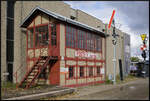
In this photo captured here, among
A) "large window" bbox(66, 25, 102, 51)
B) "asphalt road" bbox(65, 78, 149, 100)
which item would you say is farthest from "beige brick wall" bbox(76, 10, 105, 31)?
"asphalt road" bbox(65, 78, 149, 100)

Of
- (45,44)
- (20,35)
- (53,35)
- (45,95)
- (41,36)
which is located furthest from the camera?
(20,35)

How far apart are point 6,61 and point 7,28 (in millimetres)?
2797

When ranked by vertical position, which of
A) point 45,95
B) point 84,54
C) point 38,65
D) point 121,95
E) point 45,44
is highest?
point 45,44

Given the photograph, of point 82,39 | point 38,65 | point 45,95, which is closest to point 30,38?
point 38,65

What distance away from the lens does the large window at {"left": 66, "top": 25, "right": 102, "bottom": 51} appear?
59.7 feet

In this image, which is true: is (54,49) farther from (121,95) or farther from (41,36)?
(121,95)

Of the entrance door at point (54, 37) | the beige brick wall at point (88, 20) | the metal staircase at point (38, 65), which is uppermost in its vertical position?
the beige brick wall at point (88, 20)

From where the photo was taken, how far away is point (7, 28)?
17172mm

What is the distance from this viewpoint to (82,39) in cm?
2012

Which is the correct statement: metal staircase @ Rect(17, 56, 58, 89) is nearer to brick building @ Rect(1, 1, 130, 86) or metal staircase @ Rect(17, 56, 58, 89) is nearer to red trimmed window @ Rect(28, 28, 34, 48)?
brick building @ Rect(1, 1, 130, 86)

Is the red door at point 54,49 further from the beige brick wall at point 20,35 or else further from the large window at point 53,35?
the beige brick wall at point 20,35

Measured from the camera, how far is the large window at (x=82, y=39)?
18188mm

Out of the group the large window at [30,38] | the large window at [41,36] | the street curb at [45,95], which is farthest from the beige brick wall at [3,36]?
the street curb at [45,95]

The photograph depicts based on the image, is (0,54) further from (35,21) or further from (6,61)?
(35,21)
